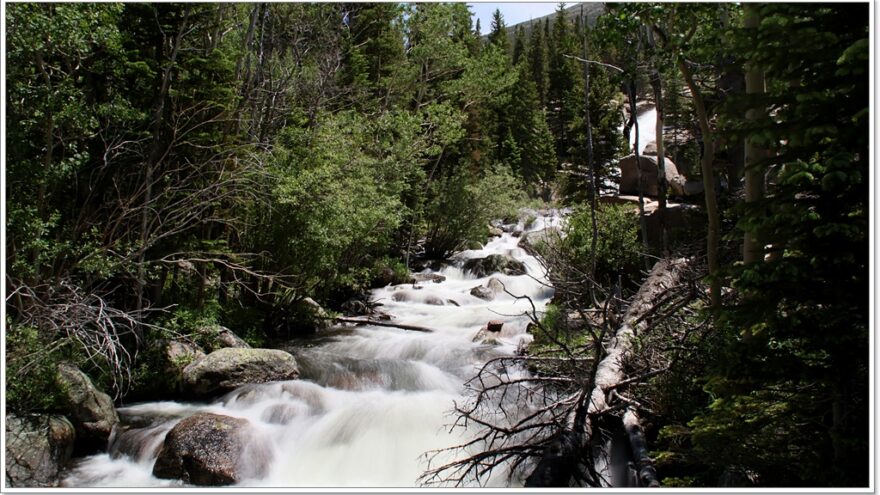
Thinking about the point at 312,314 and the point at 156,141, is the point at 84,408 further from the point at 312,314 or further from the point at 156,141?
the point at 312,314

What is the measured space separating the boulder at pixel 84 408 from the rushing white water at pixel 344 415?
24cm

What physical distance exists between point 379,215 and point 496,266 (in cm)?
819

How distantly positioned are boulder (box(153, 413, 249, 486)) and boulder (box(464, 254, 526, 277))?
1472 centimetres

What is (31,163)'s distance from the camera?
793 cm

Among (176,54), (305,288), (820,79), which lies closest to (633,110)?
(305,288)

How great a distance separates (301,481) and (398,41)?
23033mm

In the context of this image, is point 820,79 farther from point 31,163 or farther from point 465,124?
point 465,124

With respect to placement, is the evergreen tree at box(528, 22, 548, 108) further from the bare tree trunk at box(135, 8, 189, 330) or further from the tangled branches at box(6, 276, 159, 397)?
the tangled branches at box(6, 276, 159, 397)

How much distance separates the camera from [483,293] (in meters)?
18.3

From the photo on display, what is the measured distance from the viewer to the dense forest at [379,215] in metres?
3.44

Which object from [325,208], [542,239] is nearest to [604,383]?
[542,239]

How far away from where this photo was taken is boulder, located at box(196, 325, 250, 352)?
11.1 m

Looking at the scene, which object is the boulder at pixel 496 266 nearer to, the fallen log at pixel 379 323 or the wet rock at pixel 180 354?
the fallen log at pixel 379 323

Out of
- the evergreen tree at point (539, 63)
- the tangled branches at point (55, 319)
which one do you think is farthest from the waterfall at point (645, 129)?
the tangled branches at point (55, 319)
